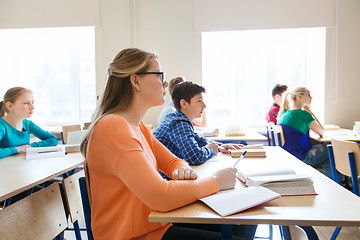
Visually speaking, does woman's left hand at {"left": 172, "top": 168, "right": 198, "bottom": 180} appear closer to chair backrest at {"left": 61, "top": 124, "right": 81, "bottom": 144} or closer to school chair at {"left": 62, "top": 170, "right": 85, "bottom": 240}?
school chair at {"left": 62, "top": 170, "right": 85, "bottom": 240}

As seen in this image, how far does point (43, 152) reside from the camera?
7.55 ft

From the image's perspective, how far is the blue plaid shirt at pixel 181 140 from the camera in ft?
5.67

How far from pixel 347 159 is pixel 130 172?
175 centimetres

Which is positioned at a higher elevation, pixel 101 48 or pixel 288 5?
pixel 288 5

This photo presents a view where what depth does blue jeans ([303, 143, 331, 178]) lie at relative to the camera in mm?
3133

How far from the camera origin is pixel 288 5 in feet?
15.2

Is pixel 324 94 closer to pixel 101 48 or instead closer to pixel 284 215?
pixel 101 48

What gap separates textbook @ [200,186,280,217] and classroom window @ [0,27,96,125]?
4.60 meters

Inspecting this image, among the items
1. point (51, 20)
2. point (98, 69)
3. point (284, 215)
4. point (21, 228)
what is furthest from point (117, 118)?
point (51, 20)

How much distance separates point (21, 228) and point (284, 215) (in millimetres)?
1207

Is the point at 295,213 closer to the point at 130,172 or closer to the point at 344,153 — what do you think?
the point at 130,172

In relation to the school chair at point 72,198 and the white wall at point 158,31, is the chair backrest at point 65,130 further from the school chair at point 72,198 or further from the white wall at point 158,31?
the school chair at point 72,198

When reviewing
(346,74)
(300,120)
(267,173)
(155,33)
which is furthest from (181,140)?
(346,74)

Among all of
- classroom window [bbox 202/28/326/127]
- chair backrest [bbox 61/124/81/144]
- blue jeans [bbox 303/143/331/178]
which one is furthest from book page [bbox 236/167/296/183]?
classroom window [bbox 202/28/326/127]
